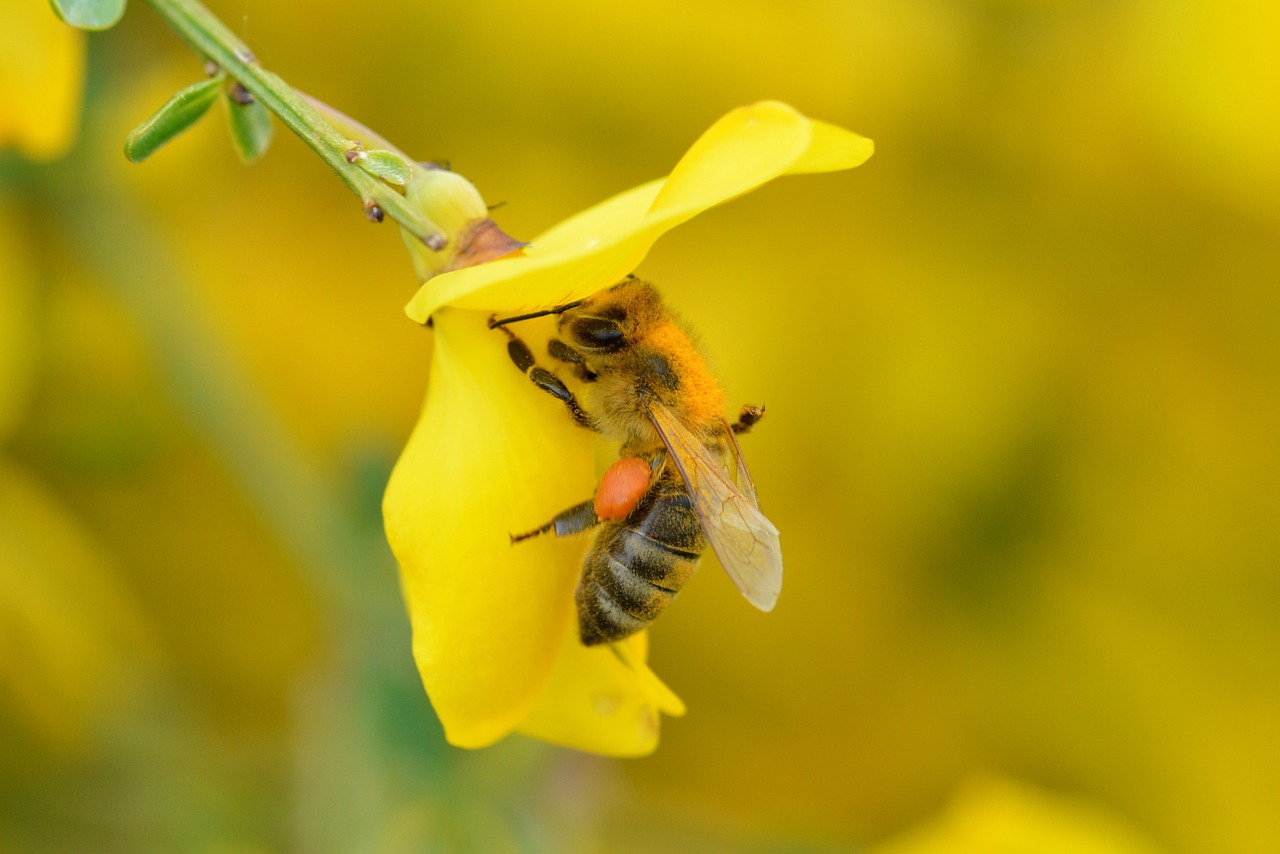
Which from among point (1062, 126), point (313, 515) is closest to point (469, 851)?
point (313, 515)

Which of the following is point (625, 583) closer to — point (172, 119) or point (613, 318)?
point (613, 318)

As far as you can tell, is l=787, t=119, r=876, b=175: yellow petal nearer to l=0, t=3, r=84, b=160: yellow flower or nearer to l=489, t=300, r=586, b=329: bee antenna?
l=489, t=300, r=586, b=329: bee antenna

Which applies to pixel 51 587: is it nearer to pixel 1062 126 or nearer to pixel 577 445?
pixel 577 445

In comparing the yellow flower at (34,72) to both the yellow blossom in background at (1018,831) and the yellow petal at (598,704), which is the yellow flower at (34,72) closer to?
the yellow petal at (598,704)

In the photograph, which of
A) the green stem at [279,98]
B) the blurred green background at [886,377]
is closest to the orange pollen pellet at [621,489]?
the green stem at [279,98]

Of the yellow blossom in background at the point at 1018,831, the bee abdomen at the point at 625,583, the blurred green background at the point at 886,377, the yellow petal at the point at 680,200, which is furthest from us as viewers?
the blurred green background at the point at 886,377
